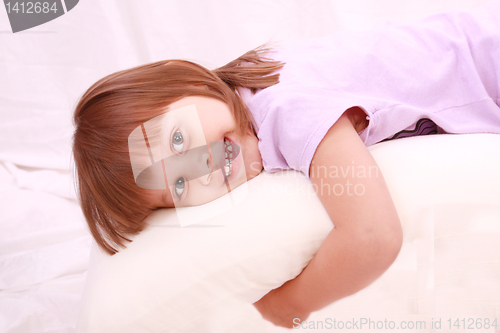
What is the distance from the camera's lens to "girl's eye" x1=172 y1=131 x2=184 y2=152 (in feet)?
1.97

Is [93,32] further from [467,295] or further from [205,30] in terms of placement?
[467,295]

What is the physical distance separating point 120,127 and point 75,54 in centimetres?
70

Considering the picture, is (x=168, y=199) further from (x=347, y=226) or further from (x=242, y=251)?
(x=347, y=226)

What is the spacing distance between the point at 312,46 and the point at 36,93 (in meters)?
0.87

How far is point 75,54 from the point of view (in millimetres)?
1159

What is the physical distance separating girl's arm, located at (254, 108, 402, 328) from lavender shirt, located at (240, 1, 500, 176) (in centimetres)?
6

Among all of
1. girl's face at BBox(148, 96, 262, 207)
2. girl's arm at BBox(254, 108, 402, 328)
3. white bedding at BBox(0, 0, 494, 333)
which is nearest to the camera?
girl's arm at BBox(254, 108, 402, 328)

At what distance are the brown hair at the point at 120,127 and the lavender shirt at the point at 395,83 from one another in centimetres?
7

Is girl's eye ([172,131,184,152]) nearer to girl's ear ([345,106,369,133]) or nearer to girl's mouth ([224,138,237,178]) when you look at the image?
girl's mouth ([224,138,237,178])

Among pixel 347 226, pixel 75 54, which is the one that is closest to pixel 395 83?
pixel 347 226

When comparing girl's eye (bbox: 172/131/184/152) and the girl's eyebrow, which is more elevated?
girl's eye (bbox: 172/131/184/152)

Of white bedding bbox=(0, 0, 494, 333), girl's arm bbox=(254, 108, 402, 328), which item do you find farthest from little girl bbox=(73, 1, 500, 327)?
white bedding bbox=(0, 0, 494, 333)

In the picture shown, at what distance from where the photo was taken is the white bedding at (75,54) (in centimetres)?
101

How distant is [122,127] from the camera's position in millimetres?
604
